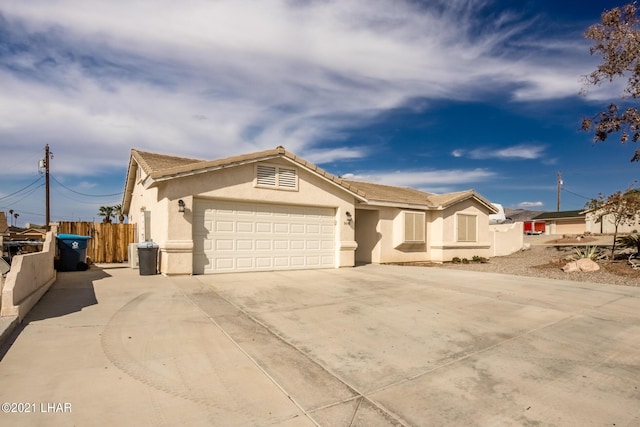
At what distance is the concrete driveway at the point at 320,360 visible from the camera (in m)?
2.96

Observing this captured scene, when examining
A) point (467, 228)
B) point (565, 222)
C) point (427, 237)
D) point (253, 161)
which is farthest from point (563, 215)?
point (253, 161)

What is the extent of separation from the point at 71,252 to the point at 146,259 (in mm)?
2945

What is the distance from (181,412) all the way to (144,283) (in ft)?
21.2

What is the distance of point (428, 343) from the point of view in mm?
4707

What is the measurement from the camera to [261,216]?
11.2 m

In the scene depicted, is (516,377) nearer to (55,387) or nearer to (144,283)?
(55,387)

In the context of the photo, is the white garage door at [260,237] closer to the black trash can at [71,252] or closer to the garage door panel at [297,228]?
the garage door panel at [297,228]

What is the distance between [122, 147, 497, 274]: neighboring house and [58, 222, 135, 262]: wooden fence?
4.79ft

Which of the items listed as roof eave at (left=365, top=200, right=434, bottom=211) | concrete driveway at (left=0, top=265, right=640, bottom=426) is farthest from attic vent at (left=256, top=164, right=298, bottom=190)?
concrete driveway at (left=0, top=265, right=640, bottom=426)

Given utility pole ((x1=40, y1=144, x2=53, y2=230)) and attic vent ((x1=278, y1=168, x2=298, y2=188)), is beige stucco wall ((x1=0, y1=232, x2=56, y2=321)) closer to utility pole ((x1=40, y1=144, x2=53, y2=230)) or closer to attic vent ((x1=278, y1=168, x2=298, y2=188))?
attic vent ((x1=278, y1=168, x2=298, y2=188))

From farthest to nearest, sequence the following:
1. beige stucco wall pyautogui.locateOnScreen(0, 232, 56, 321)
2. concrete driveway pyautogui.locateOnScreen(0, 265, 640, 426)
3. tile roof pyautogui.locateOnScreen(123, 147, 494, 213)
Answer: tile roof pyautogui.locateOnScreen(123, 147, 494, 213)
beige stucco wall pyautogui.locateOnScreen(0, 232, 56, 321)
concrete driveway pyautogui.locateOnScreen(0, 265, 640, 426)

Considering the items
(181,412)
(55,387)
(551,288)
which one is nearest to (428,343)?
(181,412)

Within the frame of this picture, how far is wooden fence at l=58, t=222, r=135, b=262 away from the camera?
13.8 meters

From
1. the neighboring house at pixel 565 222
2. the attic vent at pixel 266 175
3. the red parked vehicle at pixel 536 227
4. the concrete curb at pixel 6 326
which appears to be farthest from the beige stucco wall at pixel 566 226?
the concrete curb at pixel 6 326
